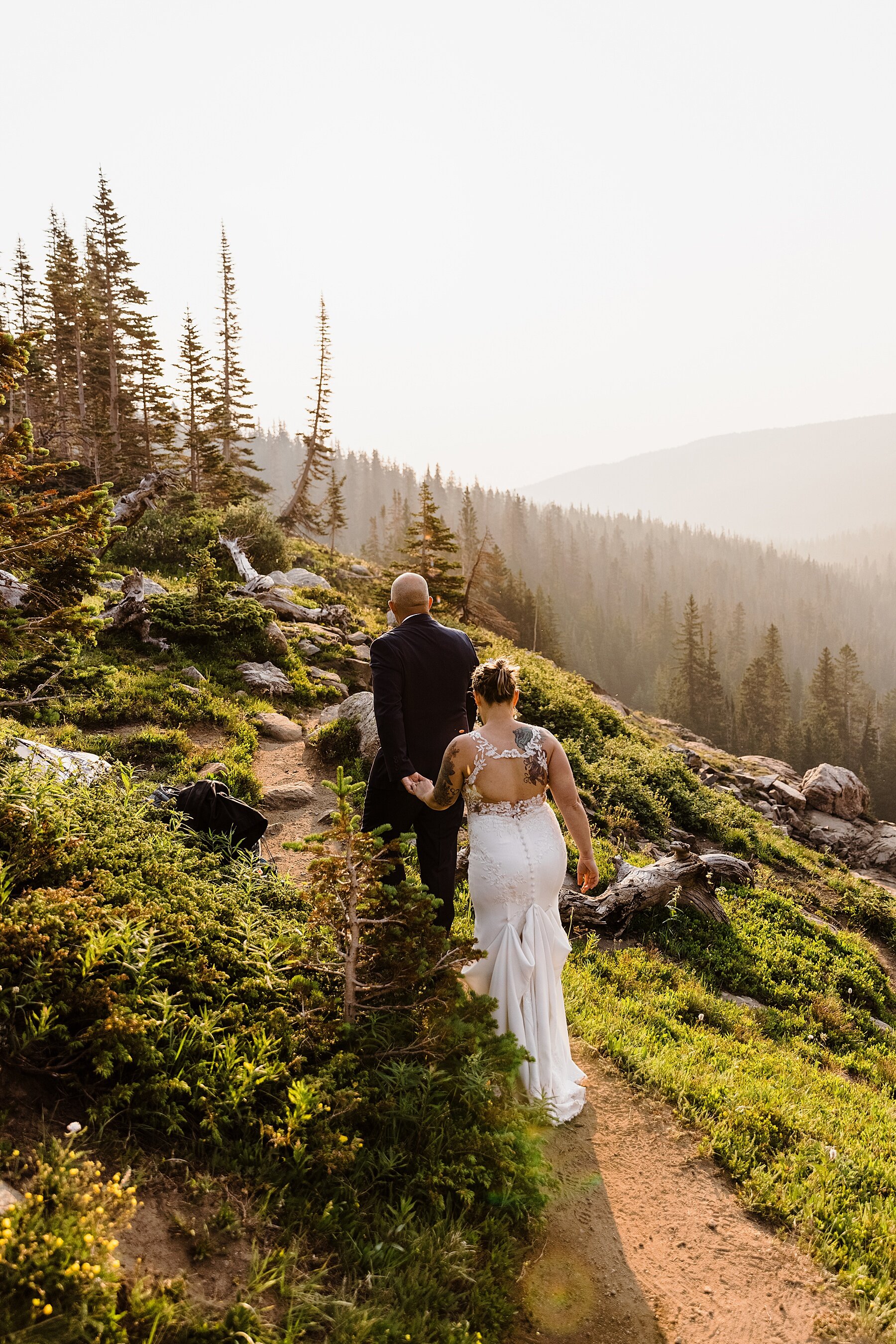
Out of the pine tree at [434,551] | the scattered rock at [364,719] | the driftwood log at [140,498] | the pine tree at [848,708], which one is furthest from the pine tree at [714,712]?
the scattered rock at [364,719]

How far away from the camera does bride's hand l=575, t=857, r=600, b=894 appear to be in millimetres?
4938

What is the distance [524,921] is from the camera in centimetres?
483

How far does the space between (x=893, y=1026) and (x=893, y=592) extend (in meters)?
222

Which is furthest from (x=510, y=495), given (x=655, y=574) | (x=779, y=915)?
(x=779, y=915)

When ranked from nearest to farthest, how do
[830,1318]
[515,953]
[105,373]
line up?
[830,1318]
[515,953]
[105,373]

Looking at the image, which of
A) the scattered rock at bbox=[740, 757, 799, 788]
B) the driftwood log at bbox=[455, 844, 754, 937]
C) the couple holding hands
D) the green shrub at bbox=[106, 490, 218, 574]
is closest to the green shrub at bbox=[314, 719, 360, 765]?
the driftwood log at bbox=[455, 844, 754, 937]

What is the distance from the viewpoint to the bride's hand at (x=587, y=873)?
494 centimetres

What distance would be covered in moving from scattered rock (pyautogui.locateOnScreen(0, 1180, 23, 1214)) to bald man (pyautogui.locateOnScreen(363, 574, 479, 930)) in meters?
2.86

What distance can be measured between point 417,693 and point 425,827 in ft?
3.45

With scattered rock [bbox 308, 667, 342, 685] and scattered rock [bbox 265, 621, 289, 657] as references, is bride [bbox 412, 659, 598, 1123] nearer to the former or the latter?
scattered rock [bbox 308, 667, 342, 685]

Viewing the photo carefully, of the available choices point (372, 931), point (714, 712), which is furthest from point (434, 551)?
point (714, 712)

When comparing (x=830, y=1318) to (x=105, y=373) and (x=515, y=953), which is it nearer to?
(x=515, y=953)

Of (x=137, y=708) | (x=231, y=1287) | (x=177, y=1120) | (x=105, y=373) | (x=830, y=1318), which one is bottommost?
(x=830, y=1318)

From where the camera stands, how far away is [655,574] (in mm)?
155625
